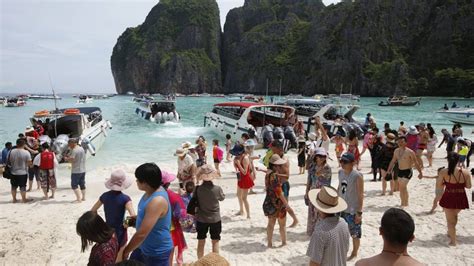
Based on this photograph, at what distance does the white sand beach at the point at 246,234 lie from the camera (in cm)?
530

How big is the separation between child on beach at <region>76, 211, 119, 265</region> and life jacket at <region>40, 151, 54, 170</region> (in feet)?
21.5

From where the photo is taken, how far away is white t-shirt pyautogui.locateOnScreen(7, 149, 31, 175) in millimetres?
8070

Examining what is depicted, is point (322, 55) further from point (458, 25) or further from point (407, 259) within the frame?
point (407, 259)

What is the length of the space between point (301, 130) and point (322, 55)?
111936 millimetres

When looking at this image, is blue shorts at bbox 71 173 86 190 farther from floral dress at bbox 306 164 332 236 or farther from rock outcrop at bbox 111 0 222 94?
rock outcrop at bbox 111 0 222 94

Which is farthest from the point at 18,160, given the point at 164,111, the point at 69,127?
the point at 164,111

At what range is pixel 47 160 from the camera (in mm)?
8492

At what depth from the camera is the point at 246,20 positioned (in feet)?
576

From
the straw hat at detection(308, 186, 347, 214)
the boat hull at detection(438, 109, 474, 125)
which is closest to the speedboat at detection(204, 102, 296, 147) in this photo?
the straw hat at detection(308, 186, 347, 214)

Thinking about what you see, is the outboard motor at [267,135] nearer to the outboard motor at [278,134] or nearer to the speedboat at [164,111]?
the outboard motor at [278,134]

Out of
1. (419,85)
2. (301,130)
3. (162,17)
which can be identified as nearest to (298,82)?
(419,85)

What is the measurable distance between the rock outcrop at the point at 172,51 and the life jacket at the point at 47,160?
472 ft

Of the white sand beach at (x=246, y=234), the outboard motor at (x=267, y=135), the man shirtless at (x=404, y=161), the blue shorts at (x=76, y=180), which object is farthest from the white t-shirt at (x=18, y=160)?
the outboard motor at (x=267, y=135)

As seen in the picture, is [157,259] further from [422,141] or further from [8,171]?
[422,141]
